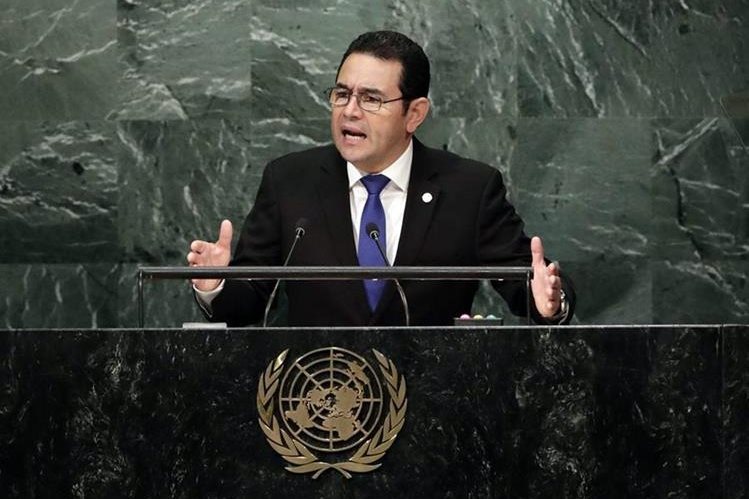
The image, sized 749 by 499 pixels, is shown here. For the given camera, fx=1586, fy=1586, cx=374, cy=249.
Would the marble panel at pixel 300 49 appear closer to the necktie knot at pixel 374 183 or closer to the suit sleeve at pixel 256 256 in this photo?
the suit sleeve at pixel 256 256

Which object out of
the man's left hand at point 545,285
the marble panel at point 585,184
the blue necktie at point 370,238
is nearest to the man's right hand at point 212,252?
the blue necktie at point 370,238

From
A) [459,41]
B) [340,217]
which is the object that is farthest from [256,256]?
[459,41]

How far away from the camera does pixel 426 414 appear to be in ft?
10.9

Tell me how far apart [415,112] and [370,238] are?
514 millimetres

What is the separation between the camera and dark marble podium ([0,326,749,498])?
3.30m

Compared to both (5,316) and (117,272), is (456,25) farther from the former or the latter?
(5,316)

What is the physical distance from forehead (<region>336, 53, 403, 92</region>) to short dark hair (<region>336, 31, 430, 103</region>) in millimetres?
15

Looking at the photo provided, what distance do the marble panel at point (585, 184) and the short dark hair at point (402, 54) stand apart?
0.90 m

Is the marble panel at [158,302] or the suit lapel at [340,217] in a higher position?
the suit lapel at [340,217]

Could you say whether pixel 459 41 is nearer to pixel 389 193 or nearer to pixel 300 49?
pixel 300 49

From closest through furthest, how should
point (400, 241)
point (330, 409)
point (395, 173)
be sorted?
point (330, 409) < point (400, 241) < point (395, 173)

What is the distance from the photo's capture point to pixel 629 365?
334cm

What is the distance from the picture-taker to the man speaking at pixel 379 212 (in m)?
4.62

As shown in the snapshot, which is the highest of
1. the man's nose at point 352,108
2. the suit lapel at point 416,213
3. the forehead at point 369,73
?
the forehead at point 369,73
